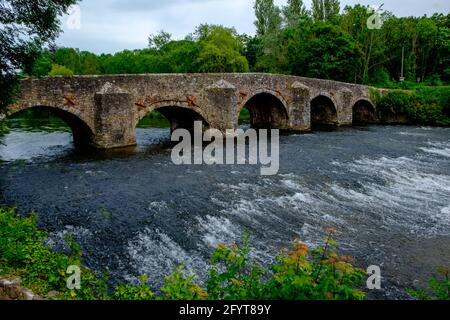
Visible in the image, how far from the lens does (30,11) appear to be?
10.7m

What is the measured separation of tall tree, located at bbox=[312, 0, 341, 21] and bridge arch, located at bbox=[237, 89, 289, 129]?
2745 centimetres

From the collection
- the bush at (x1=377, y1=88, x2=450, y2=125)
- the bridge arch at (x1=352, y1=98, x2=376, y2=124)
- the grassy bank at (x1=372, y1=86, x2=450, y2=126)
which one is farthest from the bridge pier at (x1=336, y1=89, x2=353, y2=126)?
the bush at (x1=377, y1=88, x2=450, y2=125)

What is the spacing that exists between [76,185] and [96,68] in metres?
53.6

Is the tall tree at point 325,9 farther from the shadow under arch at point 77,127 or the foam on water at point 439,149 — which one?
the shadow under arch at point 77,127

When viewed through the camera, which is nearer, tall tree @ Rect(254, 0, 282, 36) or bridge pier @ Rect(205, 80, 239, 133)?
bridge pier @ Rect(205, 80, 239, 133)

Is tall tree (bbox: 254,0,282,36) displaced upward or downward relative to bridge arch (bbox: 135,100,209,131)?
upward

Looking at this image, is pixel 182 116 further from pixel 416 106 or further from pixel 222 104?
pixel 416 106

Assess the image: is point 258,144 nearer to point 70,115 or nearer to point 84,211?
point 70,115

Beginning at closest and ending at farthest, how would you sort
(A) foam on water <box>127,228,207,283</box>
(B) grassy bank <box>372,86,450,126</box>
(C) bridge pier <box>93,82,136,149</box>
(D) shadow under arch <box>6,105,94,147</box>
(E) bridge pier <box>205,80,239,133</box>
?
(A) foam on water <box>127,228,207,283</box> < (D) shadow under arch <box>6,105,94,147</box> < (C) bridge pier <box>93,82,136,149</box> < (E) bridge pier <box>205,80,239,133</box> < (B) grassy bank <box>372,86,450,126</box>

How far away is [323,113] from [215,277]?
2922cm

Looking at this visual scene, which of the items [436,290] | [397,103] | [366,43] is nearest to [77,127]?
[436,290]

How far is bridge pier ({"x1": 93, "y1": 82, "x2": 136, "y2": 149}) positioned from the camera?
1803cm

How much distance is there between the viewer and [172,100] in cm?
2053

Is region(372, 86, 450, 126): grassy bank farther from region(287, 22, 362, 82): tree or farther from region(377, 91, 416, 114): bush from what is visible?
region(287, 22, 362, 82): tree
